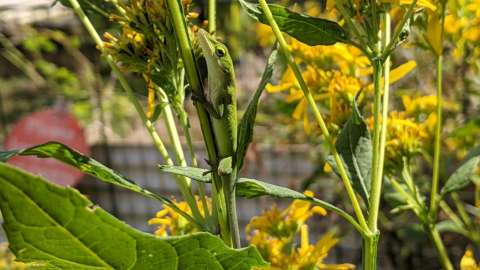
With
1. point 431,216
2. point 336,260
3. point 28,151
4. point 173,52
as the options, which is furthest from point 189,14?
point 336,260

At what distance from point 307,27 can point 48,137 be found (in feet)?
4.04

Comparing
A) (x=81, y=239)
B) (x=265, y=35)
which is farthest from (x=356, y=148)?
(x=265, y=35)

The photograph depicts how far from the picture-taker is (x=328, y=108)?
82 centimetres

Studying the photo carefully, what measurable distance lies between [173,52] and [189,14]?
35 mm

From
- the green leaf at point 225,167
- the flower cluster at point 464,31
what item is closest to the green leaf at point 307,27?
the green leaf at point 225,167

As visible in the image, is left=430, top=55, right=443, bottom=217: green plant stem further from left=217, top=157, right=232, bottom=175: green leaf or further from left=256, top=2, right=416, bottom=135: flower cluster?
left=217, top=157, right=232, bottom=175: green leaf

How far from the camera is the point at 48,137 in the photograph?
163cm

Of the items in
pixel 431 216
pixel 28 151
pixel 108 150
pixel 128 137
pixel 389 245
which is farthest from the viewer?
pixel 128 137

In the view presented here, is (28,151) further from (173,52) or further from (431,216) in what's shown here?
(431,216)

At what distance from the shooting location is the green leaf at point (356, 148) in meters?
0.56

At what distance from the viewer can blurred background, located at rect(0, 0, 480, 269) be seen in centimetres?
169

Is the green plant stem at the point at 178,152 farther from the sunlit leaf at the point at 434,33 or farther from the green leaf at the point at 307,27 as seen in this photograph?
the sunlit leaf at the point at 434,33

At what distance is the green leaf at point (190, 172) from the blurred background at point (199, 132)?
756 mm

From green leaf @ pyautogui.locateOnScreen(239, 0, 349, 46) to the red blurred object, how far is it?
3.13 feet
